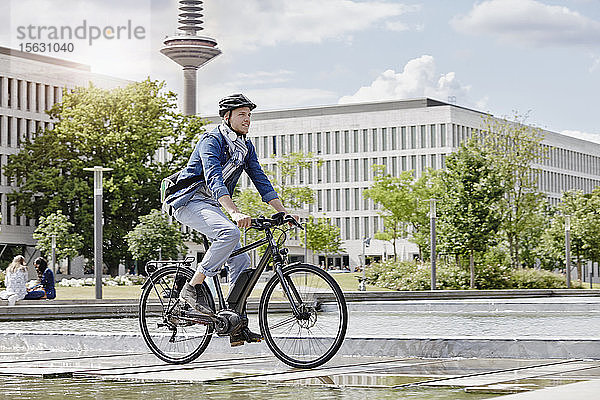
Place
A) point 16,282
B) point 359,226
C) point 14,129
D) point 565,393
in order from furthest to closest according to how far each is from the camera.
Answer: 1. point 359,226
2. point 14,129
3. point 16,282
4. point 565,393

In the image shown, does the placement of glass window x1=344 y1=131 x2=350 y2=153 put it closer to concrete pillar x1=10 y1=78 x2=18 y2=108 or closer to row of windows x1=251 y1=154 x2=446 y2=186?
row of windows x1=251 y1=154 x2=446 y2=186

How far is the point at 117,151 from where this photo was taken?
204 ft

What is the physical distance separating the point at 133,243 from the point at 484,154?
20.8 meters

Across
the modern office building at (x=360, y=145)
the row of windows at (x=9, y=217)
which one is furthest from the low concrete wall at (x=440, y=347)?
the modern office building at (x=360, y=145)

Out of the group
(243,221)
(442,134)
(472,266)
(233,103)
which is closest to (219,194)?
(243,221)

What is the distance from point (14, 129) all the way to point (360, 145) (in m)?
44.2

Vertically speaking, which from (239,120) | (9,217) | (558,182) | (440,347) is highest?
(558,182)

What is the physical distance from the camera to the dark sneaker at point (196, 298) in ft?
25.2

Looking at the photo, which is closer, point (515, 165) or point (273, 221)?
point (273, 221)

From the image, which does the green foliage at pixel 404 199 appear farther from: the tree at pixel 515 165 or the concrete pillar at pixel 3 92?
the concrete pillar at pixel 3 92

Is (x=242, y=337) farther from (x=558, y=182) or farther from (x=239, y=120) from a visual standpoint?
(x=558, y=182)

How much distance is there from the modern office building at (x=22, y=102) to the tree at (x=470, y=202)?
4208 cm

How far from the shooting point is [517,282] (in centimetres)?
5281

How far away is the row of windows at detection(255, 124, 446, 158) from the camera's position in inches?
4451
